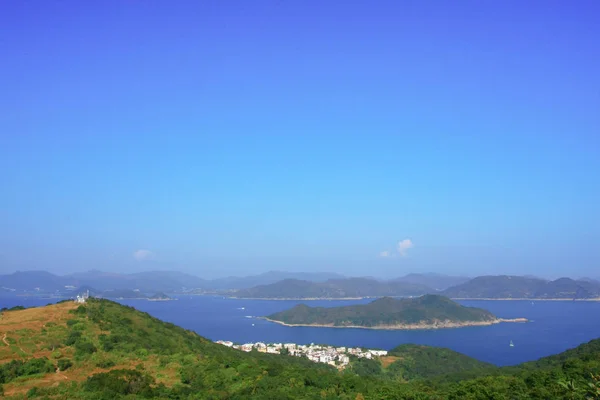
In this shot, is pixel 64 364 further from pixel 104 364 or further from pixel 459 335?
pixel 459 335

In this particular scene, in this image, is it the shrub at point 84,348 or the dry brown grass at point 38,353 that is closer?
the dry brown grass at point 38,353

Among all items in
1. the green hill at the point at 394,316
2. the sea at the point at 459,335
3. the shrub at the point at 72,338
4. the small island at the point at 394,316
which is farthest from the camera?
the green hill at the point at 394,316

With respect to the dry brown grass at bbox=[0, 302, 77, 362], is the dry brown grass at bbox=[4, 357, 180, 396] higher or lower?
lower

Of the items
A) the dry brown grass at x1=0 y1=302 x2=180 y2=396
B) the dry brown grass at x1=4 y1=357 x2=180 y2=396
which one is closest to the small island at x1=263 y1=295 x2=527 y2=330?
the dry brown grass at x1=0 y1=302 x2=180 y2=396

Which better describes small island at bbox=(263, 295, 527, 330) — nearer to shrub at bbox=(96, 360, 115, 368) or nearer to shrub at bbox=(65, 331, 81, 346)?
shrub at bbox=(65, 331, 81, 346)

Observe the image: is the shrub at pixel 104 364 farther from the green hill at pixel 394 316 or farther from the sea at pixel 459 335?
the green hill at pixel 394 316

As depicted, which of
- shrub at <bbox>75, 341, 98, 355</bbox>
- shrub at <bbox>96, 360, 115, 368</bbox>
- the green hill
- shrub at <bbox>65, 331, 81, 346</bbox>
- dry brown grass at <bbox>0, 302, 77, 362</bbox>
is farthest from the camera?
the green hill

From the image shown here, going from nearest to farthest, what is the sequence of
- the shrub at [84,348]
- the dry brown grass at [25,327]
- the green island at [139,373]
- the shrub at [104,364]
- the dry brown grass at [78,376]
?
the dry brown grass at [78,376] < the green island at [139,373] < the dry brown grass at [25,327] < the shrub at [104,364] < the shrub at [84,348]

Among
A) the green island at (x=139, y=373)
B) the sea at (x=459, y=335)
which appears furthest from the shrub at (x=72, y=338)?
the sea at (x=459, y=335)
